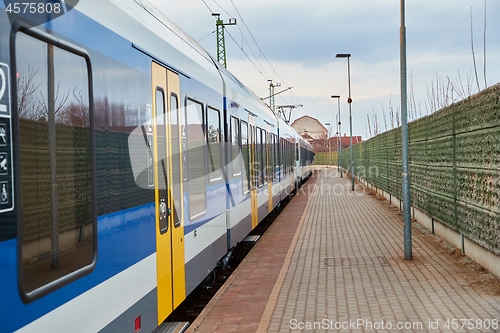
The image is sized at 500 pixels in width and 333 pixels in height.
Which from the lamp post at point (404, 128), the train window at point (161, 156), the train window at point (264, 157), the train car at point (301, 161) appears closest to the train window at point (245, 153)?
the train window at point (264, 157)

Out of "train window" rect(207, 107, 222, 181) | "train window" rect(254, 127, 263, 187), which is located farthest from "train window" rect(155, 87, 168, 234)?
"train window" rect(254, 127, 263, 187)

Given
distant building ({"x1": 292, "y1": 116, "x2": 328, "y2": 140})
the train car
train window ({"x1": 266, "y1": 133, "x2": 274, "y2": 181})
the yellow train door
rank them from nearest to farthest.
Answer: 1. the yellow train door
2. train window ({"x1": 266, "y1": 133, "x2": 274, "y2": 181})
3. the train car
4. distant building ({"x1": 292, "y1": 116, "x2": 328, "y2": 140})

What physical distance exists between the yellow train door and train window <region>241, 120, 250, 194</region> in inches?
209

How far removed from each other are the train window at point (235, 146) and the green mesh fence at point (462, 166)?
12.8 ft

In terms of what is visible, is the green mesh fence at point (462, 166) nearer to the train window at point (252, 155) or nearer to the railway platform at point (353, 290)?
the railway platform at point (353, 290)

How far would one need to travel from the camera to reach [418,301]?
7410 millimetres

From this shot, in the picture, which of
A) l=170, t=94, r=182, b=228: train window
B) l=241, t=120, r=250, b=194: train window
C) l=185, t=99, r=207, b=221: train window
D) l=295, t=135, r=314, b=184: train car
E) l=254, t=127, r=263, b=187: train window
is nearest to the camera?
l=170, t=94, r=182, b=228: train window

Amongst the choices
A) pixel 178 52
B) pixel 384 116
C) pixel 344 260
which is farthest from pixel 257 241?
pixel 384 116

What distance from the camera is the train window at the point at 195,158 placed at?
22.9 feet

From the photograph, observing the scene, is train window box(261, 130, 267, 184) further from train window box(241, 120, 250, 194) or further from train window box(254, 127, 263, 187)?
train window box(241, 120, 250, 194)

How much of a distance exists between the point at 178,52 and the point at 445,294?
4.45m

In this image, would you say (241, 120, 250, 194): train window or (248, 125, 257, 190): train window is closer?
(241, 120, 250, 194): train window

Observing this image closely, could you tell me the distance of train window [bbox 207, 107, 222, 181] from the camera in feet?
27.2

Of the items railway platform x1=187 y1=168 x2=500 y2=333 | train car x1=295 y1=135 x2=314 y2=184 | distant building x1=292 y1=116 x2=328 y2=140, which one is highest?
distant building x1=292 y1=116 x2=328 y2=140
